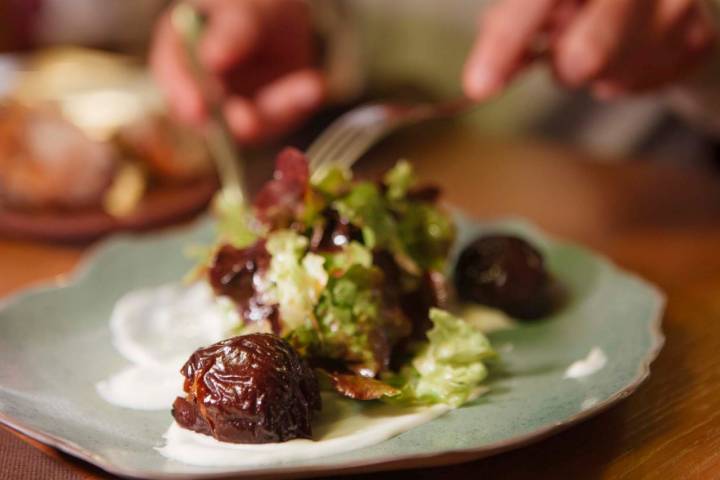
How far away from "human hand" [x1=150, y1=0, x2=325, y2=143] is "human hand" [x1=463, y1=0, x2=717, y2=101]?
69 centimetres

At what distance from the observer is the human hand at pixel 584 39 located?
1993mm

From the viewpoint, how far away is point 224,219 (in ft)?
6.20

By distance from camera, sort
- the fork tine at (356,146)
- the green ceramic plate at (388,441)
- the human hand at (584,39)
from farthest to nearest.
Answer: the fork tine at (356,146) < the human hand at (584,39) < the green ceramic plate at (388,441)

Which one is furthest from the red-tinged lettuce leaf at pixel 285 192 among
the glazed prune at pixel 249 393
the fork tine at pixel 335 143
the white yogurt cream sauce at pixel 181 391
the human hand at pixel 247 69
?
the human hand at pixel 247 69

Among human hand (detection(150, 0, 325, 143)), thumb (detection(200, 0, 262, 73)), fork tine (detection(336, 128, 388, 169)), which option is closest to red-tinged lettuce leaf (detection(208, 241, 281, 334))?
fork tine (detection(336, 128, 388, 169))

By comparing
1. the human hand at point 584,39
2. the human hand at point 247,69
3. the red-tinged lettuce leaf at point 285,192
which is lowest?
the red-tinged lettuce leaf at point 285,192

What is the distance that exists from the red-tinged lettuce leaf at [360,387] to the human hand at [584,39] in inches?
35.0

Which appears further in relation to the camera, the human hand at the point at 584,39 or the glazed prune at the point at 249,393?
the human hand at the point at 584,39

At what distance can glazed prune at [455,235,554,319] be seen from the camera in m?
1.79

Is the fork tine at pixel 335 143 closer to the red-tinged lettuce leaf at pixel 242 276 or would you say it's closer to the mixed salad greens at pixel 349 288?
the mixed salad greens at pixel 349 288

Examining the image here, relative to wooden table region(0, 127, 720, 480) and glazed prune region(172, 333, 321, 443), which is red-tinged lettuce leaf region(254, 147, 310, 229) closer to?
glazed prune region(172, 333, 321, 443)

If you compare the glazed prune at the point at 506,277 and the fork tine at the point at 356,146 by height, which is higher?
the fork tine at the point at 356,146

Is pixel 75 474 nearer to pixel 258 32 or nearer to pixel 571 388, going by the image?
pixel 571 388

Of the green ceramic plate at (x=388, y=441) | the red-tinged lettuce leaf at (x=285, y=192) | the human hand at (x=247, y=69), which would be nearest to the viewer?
the green ceramic plate at (x=388, y=441)
